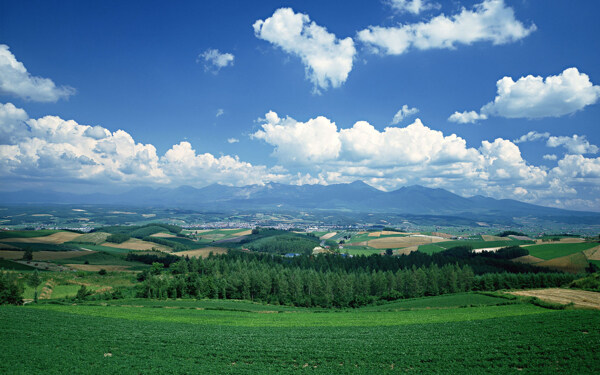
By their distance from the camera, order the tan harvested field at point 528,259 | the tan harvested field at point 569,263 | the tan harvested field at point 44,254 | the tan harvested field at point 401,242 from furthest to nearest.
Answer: the tan harvested field at point 401,242
the tan harvested field at point 528,259
the tan harvested field at point 44,254
the tan harvested field at point 569,263

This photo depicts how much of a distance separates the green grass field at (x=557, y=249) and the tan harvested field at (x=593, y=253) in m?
2.66

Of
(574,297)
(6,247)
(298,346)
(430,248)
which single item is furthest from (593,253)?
(6,247)

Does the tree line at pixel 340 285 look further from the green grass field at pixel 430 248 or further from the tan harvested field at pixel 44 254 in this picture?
the green grass field at pixel 430 248

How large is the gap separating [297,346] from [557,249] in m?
129

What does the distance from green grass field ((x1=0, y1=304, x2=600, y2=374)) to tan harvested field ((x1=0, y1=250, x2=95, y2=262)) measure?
85.0m

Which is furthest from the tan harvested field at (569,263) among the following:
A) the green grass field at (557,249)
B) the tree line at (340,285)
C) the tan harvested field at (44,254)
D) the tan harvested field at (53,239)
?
the tan harvested field at (53,239)

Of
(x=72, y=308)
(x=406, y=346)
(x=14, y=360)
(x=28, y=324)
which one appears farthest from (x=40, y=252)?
(x=406, y=346)

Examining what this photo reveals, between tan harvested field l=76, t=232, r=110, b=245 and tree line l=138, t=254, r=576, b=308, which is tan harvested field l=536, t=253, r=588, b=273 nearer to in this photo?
tree line l=138, t=254, r=576, b=308

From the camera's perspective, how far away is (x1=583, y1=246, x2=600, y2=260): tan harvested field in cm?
9725

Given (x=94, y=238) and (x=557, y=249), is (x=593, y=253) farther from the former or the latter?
(x=94, y=238)

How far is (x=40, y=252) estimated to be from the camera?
111 metres

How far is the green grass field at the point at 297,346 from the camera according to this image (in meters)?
21.8

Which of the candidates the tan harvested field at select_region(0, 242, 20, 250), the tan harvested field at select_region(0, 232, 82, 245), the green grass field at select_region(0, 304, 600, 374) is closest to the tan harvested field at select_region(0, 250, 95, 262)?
the tan harvested field at select_region(0, 242, 20, 250)

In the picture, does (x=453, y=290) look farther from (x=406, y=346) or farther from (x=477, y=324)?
(x=406, y=346)
